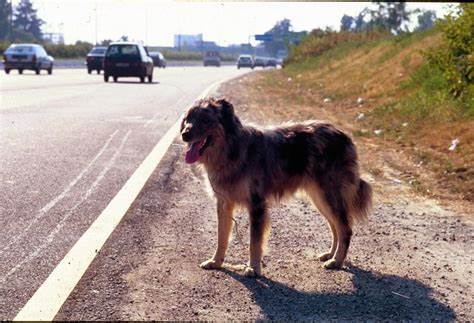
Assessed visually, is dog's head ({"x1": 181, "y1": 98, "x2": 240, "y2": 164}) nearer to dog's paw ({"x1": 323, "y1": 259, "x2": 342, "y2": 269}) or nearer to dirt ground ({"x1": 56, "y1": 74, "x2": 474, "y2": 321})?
dirt ground ({"x1": 56, "y1": 74, "x2": 474, "y2": 321})

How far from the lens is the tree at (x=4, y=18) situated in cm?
A: 11031

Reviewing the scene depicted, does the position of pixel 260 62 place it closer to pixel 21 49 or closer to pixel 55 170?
pixel 21 49

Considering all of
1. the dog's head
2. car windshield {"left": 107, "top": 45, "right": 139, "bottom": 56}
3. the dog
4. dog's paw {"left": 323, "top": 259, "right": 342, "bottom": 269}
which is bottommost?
car windshield {"left": 107, "top": 45, "right": 139, "bottom": 56}

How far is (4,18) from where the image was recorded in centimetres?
11469

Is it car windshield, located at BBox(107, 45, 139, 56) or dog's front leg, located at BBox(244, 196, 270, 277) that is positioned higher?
dog's front leg, located at BBox(244, 196, 270, 277)

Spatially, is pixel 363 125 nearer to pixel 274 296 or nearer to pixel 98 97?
pixel 98 97

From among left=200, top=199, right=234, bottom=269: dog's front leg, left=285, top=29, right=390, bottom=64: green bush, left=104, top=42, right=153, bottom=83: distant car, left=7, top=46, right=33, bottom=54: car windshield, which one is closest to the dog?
left=200, top=199, right=234, bottom=269: dog's front leg

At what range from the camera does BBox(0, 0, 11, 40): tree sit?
110312 mm

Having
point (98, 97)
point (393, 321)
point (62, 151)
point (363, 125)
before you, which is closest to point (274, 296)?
point (393, 321)

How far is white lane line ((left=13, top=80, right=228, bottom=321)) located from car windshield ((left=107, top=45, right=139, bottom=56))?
2847 centimetres

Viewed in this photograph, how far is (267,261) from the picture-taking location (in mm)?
5957

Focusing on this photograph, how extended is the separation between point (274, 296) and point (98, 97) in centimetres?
1961

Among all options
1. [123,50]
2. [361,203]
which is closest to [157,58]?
[123,50]

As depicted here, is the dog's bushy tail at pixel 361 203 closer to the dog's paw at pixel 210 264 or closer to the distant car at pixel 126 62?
the dog's paw at pixel 210 264
